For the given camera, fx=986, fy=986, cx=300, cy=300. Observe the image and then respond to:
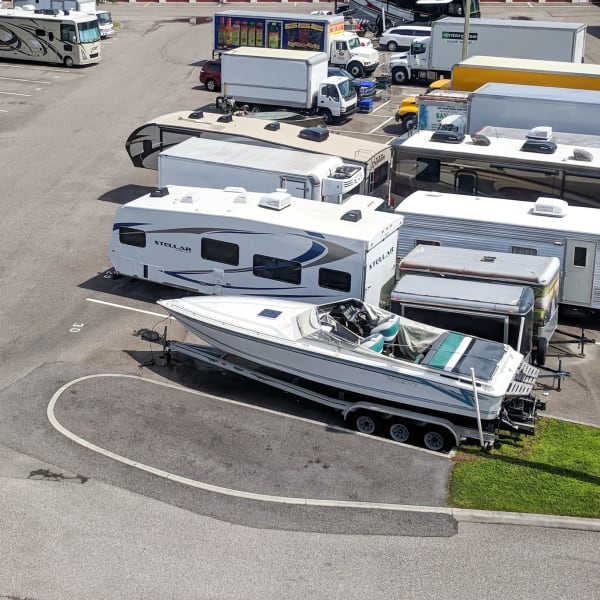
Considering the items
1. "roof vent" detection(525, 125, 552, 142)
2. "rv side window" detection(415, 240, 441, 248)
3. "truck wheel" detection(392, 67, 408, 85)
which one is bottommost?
"rv side window" detection(415, 240, 441, 248)

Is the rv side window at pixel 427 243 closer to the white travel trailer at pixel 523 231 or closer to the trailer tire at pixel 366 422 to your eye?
the white travel trailer at pixel 523 231

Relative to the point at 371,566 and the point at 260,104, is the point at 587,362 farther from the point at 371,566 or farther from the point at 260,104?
the point at 260,104

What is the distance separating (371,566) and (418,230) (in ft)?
33.0

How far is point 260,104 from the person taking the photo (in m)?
39.6

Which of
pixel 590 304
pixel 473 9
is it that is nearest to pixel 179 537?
pixel 590 304

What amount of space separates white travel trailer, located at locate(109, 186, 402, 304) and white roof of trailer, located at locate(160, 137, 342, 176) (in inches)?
84.5

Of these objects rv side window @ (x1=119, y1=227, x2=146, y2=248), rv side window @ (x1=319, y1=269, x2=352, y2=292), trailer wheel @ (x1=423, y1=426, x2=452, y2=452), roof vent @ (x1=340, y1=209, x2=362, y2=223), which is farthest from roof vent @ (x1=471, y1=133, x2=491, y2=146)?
trailer wheel @ (x1=423, y1=426, x2=452, y2=452)

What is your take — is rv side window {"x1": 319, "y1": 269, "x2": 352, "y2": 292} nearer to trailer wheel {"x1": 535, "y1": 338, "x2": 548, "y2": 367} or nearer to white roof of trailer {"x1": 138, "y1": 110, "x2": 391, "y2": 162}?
trailer wheel {"x1": 535, "y1": 338, "x2": 548, "y2": 367}

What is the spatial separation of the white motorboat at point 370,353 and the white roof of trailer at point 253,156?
641 cm

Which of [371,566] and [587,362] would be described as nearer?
[371,566]

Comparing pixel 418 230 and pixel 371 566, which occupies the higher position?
pixel 418 230

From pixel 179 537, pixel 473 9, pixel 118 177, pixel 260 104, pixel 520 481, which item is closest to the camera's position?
pixel 179 537

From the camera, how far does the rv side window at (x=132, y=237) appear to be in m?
21.9

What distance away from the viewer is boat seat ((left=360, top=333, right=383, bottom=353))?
16.7 metres
